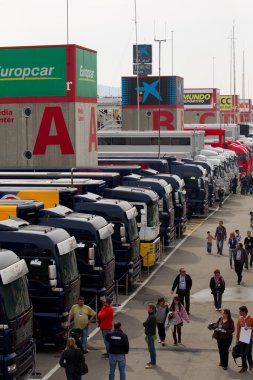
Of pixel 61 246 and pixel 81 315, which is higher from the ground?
pixel 61 246

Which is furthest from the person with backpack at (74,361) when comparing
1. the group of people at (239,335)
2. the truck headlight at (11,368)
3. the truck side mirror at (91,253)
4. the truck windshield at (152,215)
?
the truck windshield at (152,215)

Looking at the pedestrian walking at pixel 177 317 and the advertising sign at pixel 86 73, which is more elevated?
the advertising sign at pixel 86 73

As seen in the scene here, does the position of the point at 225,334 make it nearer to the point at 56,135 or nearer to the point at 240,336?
the point at 240,336

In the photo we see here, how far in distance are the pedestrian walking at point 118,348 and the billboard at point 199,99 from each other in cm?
12026

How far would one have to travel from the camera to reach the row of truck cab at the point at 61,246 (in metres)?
19.8

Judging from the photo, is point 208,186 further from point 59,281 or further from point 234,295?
point 59,281

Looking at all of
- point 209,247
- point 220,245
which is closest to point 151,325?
point 220,245

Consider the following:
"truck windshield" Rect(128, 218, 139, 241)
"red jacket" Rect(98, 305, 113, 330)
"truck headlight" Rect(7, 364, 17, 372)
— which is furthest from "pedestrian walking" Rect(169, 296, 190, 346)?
"truck windshield" Rect(128, 218, 139, 241)

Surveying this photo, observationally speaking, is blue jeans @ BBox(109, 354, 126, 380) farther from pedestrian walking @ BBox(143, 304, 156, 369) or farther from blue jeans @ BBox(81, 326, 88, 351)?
blue jeans @ BBox(81, 326, 88, 351)

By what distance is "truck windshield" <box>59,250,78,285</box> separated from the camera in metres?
23.3

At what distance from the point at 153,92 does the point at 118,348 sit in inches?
2669

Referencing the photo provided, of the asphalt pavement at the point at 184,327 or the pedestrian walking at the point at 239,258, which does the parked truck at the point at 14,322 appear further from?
the pedestrian walking at the point at 239,258

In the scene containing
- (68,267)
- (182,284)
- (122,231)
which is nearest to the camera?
(68,267)

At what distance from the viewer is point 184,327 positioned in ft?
85.7
